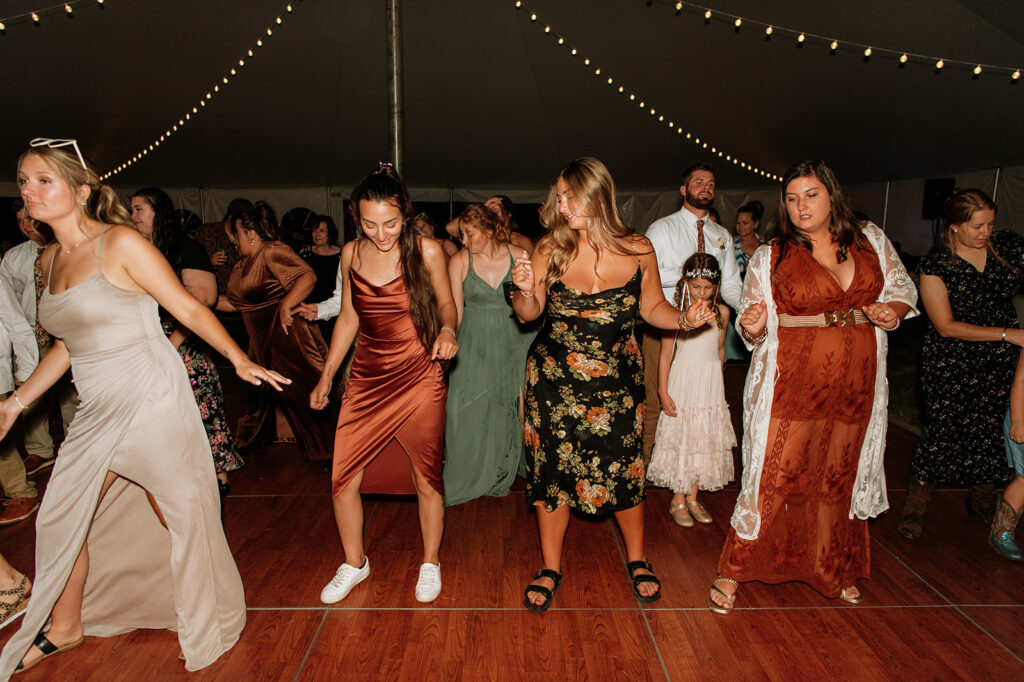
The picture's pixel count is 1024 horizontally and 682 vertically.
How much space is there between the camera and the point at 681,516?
10.8 ft

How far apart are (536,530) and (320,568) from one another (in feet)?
3.42

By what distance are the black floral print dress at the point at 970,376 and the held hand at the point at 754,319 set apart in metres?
1.18

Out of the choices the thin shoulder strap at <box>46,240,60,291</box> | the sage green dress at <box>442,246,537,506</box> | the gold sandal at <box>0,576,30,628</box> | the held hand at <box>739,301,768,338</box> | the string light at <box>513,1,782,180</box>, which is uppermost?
the string light at <box>513,1,782,180</box>

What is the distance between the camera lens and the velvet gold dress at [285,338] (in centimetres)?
386

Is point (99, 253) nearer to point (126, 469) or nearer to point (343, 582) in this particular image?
point (126, 469)

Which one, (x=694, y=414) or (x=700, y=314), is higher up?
(x=700, y=314)

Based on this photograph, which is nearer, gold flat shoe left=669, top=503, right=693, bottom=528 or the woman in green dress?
gold flat shoe left=669, top=503, right=693, bottom=528

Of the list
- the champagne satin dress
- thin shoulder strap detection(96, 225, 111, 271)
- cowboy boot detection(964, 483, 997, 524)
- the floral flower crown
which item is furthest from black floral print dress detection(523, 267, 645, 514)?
cowboy boot detection(964, 483, 997, 524)

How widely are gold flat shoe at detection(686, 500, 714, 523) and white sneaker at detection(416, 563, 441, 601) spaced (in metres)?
1.42

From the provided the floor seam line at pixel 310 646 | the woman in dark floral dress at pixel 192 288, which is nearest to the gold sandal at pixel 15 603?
the woman in dark floral dress at pixel 192 288

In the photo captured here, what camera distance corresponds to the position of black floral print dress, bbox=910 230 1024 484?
2.91 meters

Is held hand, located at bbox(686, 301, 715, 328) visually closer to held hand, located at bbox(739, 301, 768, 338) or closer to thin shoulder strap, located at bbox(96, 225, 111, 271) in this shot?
held hand, located at bbox(739, 301, 768, 338)

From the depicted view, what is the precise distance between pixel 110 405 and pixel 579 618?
5.94 ft

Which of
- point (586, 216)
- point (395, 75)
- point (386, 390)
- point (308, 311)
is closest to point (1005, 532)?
point (586, 216)
